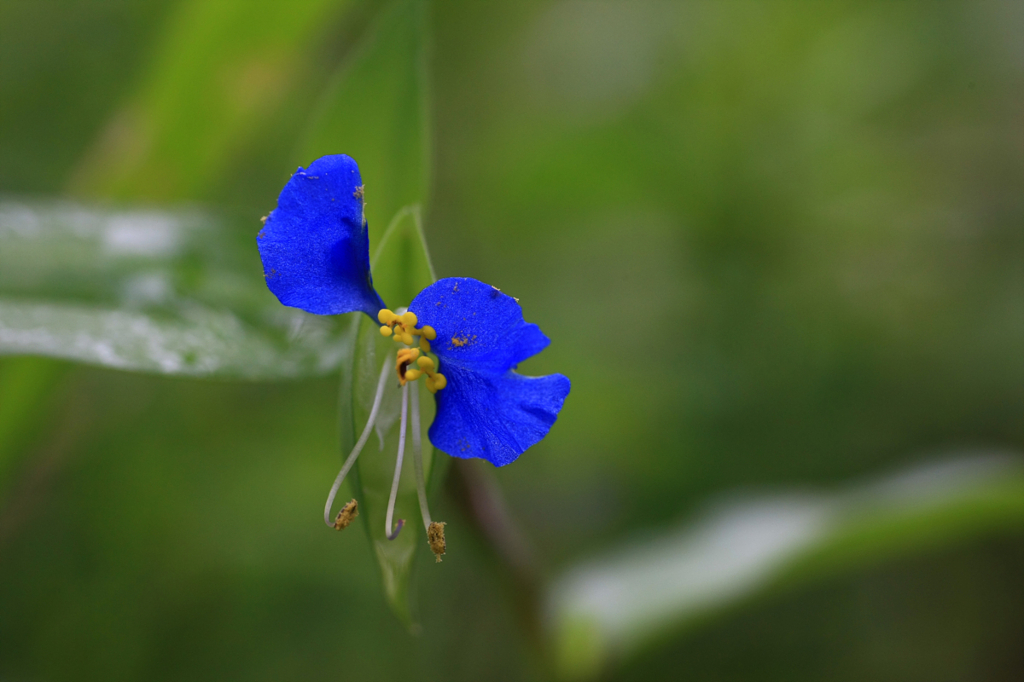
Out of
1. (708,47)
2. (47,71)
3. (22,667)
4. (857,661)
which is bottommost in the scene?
(857,661)

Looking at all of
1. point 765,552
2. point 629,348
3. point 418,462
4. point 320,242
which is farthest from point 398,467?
point 629,348

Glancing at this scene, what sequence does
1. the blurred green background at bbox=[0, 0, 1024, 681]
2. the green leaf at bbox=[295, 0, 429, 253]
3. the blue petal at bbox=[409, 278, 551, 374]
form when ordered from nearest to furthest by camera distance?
the blue petal at bbox=[409, 278, 551, 374] < the green leaf at bbox=[295, 0, 429, 253] < the blurred green background at bbox=[0, 0, 1024, 681]

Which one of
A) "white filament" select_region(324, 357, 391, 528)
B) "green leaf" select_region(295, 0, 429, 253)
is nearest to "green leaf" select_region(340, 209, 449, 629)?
"white filament" select_region(324, 357, 391, 528)

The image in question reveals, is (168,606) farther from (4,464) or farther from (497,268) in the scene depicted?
(497,268)

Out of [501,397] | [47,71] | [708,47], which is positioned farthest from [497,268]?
[501,397]

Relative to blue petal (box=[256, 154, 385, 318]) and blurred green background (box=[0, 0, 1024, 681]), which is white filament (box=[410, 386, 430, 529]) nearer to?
blue petal (box=[256, 154, 385, 318])

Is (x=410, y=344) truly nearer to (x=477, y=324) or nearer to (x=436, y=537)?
(x=477, y=324)
